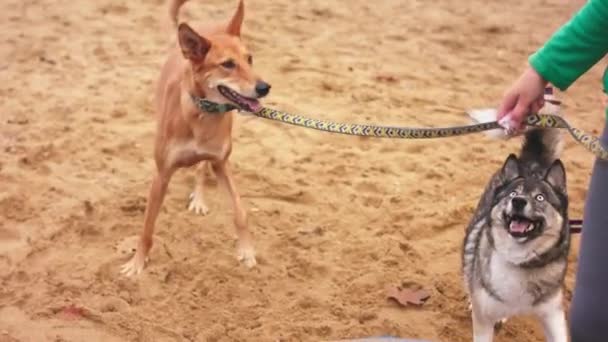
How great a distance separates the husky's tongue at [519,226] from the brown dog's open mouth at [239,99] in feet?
4.68

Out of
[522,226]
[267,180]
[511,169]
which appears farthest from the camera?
[267,180]

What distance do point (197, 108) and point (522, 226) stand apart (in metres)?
1.75

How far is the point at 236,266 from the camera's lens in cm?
419

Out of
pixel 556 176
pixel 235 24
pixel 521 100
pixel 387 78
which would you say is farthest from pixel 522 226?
pixel 387 78

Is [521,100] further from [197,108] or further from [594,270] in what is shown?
[197,108]

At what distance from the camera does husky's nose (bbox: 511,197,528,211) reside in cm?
285

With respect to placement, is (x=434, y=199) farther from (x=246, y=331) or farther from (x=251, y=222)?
(x=246, y=331)

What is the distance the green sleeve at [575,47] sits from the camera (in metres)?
2.29

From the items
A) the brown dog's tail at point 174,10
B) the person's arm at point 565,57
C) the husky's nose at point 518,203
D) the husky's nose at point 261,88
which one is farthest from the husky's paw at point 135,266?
the person's arm at point 565,57

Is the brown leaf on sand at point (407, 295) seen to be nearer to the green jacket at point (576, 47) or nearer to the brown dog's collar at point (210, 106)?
the brown dog's collar at point (210, 106)

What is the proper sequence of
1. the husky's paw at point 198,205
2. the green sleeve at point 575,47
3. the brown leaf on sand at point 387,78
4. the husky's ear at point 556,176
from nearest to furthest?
the green sleeve at point 575,47 < the husky's ear at point 556,176 < the husky's paw at point 198,205 < the brown leaf on sand at point 387,78

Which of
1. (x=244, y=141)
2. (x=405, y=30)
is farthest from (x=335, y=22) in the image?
(x=244, y=141)

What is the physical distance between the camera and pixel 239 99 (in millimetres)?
3832

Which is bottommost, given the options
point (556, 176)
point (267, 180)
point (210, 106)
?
point (267, 180)
